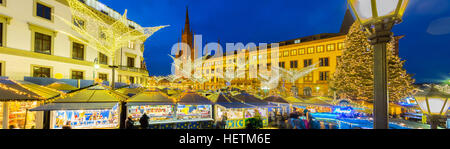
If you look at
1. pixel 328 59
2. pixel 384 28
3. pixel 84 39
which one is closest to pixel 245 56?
pixel 328 59

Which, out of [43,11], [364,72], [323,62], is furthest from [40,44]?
[323,62]

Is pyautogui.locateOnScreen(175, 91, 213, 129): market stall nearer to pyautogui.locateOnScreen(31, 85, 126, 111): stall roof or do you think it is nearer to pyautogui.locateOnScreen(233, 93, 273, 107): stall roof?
pyautogui.locateOnScreen(233, 93, 273, 107): stall roof

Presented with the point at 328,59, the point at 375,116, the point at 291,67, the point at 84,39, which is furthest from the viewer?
the point at 291,67

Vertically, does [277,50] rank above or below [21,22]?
above

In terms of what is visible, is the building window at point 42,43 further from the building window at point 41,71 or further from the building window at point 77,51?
the building window at point 77,51

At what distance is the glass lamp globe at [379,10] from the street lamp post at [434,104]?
198 cm

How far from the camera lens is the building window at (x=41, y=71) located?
17141 mm

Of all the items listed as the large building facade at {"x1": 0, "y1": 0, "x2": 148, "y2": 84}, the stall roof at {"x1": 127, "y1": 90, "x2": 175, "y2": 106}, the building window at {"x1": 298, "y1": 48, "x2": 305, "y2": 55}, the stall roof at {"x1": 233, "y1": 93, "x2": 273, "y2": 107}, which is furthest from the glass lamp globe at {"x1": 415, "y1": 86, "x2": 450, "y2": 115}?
the building window at {"x1": 298, "y1": 48, "x2": 305, "y2": 55}

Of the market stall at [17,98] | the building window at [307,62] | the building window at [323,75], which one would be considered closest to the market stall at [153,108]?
the market stall at [17,98]

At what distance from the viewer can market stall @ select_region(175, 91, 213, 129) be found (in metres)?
12.1
